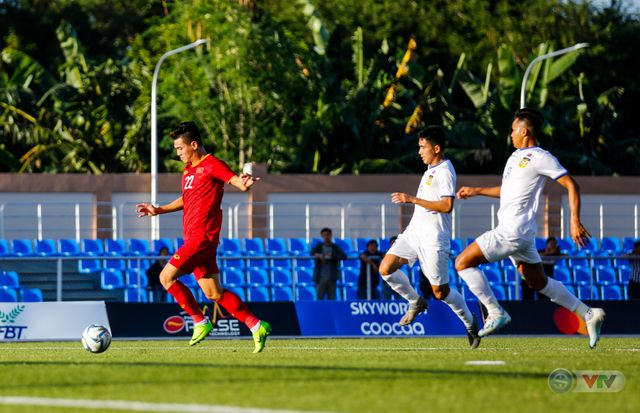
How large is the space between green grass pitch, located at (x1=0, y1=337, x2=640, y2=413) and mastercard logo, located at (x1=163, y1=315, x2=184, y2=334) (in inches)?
287

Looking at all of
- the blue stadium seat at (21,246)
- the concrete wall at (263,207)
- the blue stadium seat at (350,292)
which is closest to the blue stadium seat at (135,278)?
the blue stadium seat at (350,292)

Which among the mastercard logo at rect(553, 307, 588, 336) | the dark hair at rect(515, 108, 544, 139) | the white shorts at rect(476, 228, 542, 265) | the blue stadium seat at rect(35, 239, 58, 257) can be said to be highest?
the dark hair at rect(515, 108, 544, 139)

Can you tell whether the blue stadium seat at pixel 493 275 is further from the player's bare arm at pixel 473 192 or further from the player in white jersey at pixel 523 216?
the player's bare arm at pixel 473 192

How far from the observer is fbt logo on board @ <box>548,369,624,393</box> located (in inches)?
323

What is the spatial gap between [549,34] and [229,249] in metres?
25.8

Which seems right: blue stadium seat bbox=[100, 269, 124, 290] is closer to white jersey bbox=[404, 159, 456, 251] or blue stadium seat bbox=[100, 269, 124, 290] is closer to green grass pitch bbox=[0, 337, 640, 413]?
white jersey bbox=[404, 159, 456, 251]

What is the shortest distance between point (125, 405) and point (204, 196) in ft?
16.3

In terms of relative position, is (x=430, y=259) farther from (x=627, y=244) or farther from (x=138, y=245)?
(x=627, y=244)

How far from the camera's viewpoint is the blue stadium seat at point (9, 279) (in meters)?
21.2

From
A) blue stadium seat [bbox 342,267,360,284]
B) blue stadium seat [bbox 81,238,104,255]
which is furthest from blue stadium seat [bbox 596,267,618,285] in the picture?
blue stadium seat [bbox 81,238,104,255]

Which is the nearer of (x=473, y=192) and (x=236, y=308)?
(x=473, y=192)

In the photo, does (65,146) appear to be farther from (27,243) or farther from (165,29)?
(27,243)

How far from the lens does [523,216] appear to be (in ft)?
38.5

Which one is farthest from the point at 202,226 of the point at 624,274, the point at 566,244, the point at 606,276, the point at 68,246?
the point at 566,244
